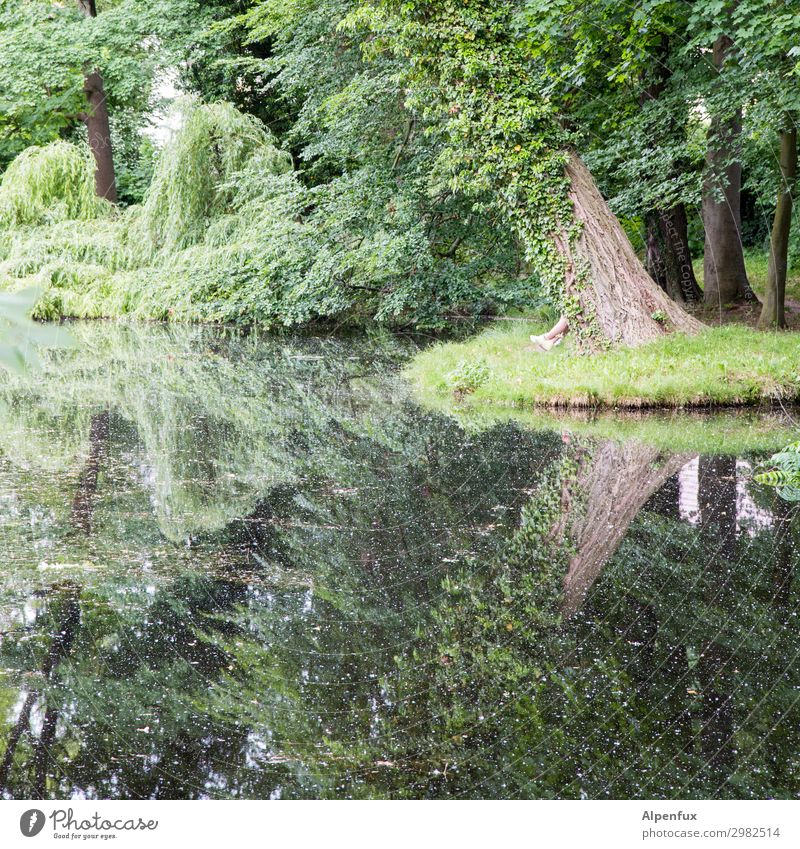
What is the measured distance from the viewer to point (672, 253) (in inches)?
580

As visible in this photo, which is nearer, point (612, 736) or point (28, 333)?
point (28, 333)

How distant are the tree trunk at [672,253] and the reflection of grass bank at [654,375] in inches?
170

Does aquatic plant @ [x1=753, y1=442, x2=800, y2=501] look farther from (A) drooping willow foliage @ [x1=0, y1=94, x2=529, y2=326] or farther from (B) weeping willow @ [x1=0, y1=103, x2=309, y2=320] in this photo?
(B) weeping willow @ [x1=0, y1=103, x2=309, y2=320]

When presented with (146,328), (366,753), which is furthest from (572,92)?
(366,753)

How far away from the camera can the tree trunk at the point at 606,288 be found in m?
10.0

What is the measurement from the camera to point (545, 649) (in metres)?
3.67

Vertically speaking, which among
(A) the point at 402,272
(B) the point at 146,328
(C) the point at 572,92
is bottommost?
(B) the point at 146,328

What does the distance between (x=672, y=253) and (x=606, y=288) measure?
16.9 ft

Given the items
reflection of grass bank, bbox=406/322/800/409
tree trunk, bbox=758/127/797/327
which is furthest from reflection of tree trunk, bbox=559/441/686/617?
tree trunk, bbox=758/127/797/327

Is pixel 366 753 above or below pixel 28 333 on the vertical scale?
below

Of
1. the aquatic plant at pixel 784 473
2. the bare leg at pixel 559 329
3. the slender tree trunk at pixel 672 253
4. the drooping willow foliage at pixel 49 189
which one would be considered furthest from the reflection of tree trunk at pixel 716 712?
the drooping willow foliage at pixel 49 189
